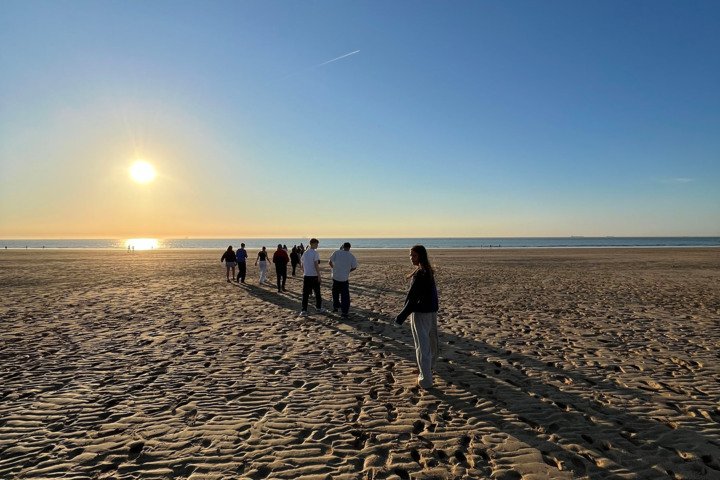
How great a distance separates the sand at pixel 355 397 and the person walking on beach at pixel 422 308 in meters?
0.41

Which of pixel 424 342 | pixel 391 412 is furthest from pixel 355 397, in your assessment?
pixel 424 342

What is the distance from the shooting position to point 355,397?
18.8 feet

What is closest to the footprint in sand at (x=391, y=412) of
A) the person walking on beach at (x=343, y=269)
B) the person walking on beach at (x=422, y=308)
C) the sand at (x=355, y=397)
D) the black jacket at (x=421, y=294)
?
the sand at (x=355, y=397)

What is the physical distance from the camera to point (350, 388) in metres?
6.07

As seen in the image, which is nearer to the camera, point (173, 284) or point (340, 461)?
point (340, 461)

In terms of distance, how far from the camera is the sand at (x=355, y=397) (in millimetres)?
4070

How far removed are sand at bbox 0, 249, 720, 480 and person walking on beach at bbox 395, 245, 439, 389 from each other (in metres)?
0.41

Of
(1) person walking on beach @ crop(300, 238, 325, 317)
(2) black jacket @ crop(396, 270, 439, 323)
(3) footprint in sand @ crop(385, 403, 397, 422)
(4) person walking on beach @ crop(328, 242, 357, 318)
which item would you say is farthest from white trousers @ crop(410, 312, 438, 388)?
(1) person walking on beach @ crop(300, 238, 325, 317)

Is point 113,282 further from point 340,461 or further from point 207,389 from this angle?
point 340,461

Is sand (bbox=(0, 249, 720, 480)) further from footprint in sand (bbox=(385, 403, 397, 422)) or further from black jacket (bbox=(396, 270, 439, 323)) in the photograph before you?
black jacket (bbox=(396, 270, 439, 323))

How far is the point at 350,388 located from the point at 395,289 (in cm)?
1187

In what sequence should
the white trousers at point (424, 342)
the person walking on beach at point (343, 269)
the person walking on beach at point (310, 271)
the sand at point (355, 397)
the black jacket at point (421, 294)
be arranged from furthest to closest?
the person walking on beach at point (310, 271) < the person walking on beach at point (343, 269) < the white trousers at point (424, 342) < the black jacket at point (421, 294) < the sand at point (355, 397)

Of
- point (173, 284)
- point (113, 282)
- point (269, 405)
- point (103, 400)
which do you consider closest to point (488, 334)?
point (269, 405)

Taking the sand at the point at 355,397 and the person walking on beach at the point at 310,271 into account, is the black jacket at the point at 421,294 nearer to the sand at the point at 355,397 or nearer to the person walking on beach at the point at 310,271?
the sand at the point at 355,397
